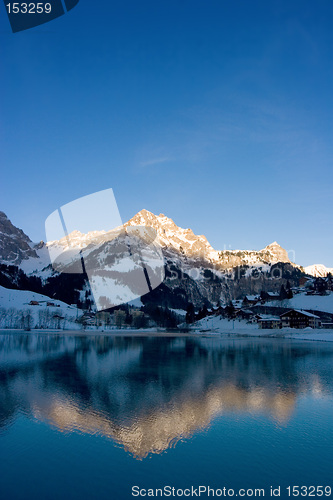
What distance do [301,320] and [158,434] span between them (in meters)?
152

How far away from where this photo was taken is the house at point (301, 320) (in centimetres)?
15688

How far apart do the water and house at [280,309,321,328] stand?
419 feet

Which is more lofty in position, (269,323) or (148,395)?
(148,395)

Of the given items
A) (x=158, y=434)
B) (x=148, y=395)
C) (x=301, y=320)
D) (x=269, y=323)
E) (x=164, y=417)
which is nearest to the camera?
(x=158, y=434)

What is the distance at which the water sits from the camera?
608 inches

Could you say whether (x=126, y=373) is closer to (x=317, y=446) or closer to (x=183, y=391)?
(x=183, y=391)

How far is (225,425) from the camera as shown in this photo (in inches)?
893

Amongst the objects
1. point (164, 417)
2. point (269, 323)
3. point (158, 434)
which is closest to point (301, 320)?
point (269, 323)

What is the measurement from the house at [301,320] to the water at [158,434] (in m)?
128

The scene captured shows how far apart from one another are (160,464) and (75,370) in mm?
30506

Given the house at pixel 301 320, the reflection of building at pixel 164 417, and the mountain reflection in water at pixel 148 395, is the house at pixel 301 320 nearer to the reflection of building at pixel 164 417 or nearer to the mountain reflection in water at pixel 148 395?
the mountain reflection in water at pixel 148 395

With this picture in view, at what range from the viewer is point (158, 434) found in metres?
20.6

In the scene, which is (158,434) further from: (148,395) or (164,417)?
(148,395)

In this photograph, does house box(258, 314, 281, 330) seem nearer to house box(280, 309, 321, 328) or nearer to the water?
house box(280, 309, 321, 328)
